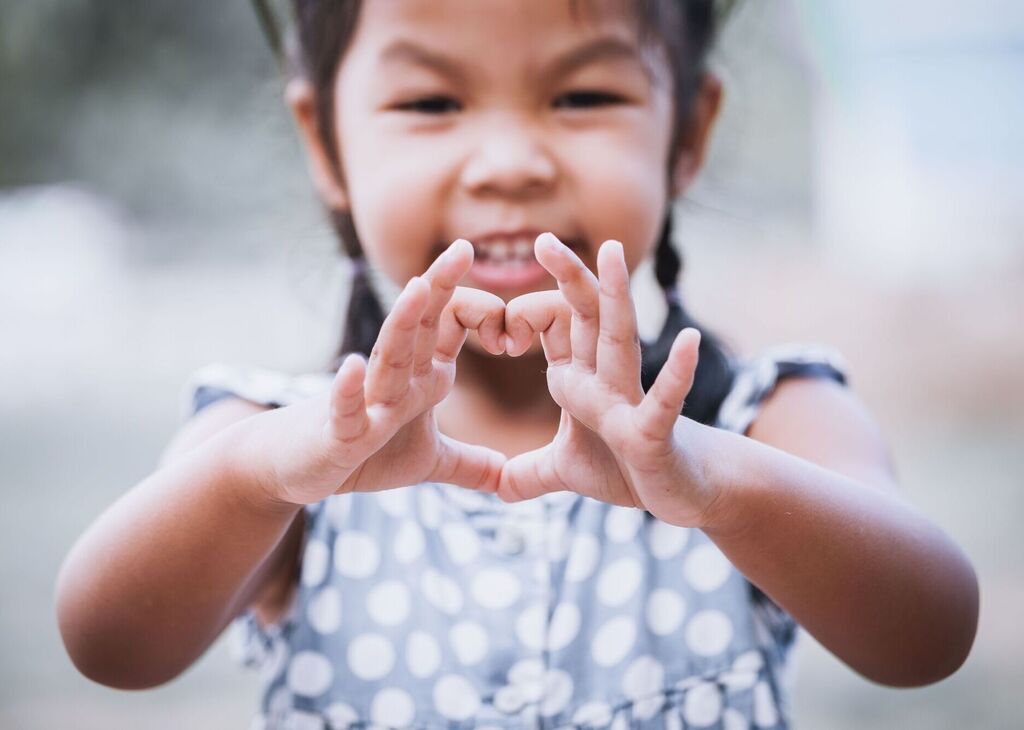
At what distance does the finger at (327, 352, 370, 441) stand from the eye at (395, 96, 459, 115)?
1.20 feet

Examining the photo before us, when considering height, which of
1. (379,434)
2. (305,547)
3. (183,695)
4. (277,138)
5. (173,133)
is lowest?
(183,695)

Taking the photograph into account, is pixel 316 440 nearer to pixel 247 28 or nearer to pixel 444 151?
pixel 444 151

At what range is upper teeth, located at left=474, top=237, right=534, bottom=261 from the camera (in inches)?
32.7

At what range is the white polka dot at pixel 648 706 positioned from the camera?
77cm

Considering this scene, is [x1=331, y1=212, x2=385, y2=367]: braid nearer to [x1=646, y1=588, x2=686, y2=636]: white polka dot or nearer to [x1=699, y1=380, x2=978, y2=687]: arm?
[x1=646, y1=588, x2=686, y2=636]: white polka dot

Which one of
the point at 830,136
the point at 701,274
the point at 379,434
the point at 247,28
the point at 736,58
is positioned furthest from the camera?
the point at 830,136

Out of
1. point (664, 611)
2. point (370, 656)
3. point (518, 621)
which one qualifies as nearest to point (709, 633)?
point (664, 611)

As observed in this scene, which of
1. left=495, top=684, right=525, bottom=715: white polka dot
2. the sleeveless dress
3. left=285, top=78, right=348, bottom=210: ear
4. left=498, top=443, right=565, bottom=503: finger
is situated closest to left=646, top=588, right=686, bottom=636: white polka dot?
the sleeveless dress

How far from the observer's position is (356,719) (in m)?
0.78

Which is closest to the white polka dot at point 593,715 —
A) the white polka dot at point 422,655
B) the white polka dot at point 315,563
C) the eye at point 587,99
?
the white polka dot at point 422,655

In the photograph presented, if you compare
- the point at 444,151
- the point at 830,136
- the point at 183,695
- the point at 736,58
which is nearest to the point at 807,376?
the point at 444,151

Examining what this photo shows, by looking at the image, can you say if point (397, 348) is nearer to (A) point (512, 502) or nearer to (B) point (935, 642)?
(A) point (512, 502)

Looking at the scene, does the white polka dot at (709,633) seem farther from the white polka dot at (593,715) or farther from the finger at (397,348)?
the finger at (397,348)

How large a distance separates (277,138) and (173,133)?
105cm
